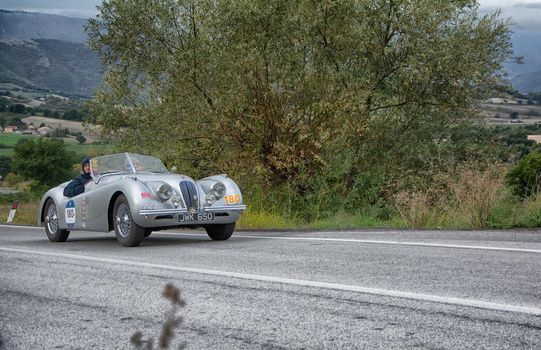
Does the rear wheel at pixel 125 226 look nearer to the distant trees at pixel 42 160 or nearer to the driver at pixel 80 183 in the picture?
the driver at pixel 80 183

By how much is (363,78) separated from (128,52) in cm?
814

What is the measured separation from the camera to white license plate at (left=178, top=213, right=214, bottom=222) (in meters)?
10.6

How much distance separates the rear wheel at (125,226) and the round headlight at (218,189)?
4.04ft

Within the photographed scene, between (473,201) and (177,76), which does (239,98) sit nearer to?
(177,76)

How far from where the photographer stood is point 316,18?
21891mm

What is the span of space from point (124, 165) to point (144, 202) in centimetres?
195

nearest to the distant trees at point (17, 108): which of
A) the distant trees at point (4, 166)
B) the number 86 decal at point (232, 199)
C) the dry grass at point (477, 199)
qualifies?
the distant trees at point (4, 166)

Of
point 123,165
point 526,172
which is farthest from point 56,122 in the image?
point 123,165

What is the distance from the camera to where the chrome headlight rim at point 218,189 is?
11.0m

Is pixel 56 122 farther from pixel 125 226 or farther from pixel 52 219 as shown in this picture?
pixel 125 226

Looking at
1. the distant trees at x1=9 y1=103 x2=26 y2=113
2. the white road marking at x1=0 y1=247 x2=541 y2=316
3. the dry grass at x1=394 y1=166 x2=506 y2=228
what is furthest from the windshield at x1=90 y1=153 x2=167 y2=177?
the distant trees at x1=9 y1=103 x2=26 y2=113

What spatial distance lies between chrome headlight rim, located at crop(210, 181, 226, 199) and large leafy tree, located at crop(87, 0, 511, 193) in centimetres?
592

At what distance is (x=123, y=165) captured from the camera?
12.2 m

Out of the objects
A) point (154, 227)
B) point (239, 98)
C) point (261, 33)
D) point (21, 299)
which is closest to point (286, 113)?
point (239, 98)
